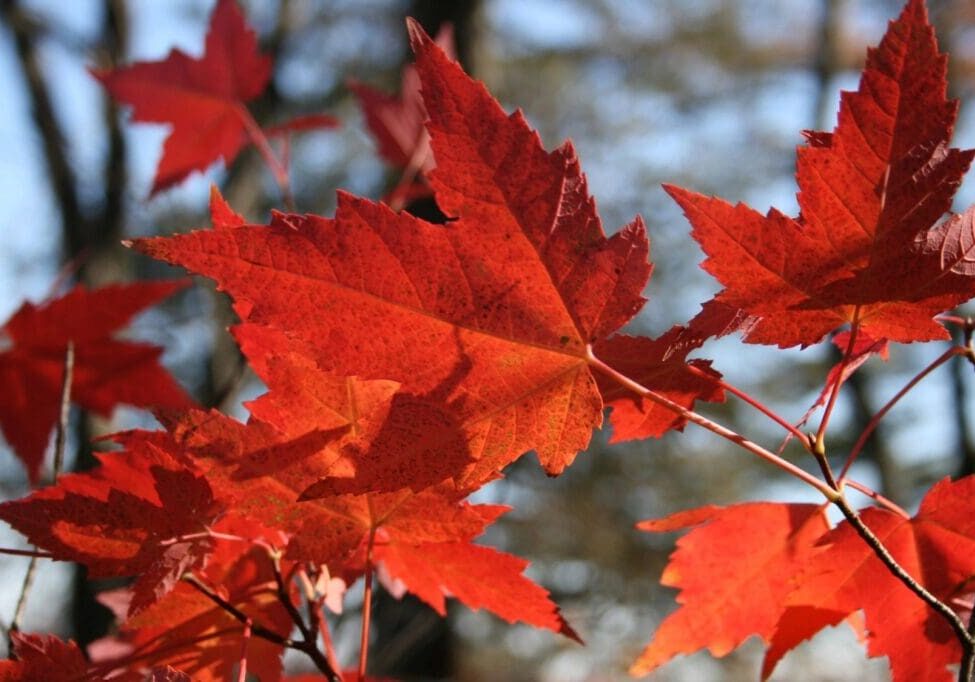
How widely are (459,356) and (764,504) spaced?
0.23 m

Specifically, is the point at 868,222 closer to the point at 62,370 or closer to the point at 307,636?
the point at 307,636

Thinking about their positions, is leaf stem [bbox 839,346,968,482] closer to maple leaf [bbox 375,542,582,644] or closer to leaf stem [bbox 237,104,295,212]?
maple leaf [bbox 375,542,582,644]

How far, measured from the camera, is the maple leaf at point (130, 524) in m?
0.44

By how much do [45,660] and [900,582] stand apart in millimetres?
423

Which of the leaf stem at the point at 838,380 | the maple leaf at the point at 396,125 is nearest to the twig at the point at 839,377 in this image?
the leaf stem at the point at 838,380

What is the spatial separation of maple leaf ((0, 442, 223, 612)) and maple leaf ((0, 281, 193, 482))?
0.46 m

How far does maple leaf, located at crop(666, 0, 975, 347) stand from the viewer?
1.27 ft

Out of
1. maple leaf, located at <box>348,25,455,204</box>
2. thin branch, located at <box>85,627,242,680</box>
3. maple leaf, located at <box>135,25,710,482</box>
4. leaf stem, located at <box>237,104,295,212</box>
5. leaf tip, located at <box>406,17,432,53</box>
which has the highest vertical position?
maple leaf, located at <box>348,25,455,204</box>

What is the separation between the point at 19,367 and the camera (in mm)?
953

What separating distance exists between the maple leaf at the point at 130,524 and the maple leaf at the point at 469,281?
106 millimetres

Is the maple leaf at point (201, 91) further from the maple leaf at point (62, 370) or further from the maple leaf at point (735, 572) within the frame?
the maple leaf at point (735, 572)

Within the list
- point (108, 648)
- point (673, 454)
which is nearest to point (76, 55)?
point (108, 648)

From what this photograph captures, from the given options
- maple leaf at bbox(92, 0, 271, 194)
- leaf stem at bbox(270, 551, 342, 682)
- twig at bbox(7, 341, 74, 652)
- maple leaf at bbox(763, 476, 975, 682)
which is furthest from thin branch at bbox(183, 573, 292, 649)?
maple leaf at bbox(92, 0, 271, 194)

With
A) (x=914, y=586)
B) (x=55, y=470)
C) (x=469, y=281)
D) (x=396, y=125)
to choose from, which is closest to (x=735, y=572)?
(x=914, y=586)
